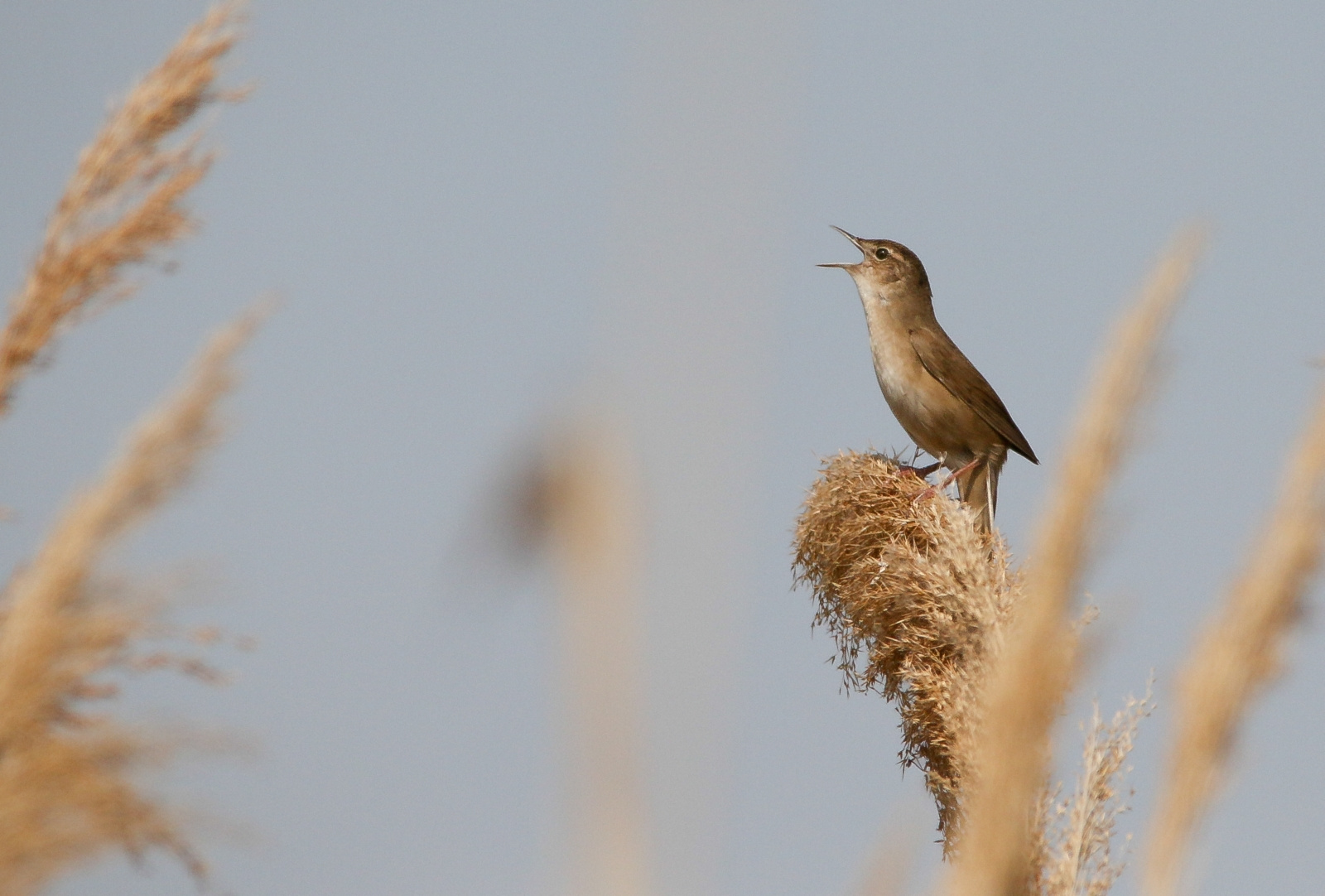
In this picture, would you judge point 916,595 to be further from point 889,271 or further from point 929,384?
point 889,271

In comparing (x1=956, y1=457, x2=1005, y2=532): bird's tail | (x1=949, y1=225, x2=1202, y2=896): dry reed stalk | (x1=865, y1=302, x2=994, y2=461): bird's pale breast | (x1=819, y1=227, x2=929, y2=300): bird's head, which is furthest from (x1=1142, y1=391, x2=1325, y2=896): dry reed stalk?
(x1=819, y1=227, x2=929, y2=300): bird's head

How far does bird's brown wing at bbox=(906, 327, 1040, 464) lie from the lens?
6980 millimetres

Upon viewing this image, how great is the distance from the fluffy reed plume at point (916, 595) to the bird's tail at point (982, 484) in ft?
9.91

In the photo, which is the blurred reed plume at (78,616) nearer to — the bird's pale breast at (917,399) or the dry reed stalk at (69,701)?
the dry reed stalk at (69,701)

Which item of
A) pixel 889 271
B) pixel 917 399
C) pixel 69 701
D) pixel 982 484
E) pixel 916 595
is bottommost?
pixel 69 701

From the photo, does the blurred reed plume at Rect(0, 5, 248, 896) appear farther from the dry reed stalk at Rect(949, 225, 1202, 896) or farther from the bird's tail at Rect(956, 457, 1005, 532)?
the bird's tail at Rect(956, 457, 1005, 532)

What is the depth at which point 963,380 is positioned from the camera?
7.29m

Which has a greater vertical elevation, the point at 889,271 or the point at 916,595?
the point at 889,271

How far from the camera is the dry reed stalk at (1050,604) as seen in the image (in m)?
1.33

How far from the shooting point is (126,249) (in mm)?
2035

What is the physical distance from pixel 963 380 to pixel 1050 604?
609 centimetres

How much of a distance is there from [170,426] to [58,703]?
1.25ft

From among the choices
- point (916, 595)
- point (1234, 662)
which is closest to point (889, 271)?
point (916, 595)

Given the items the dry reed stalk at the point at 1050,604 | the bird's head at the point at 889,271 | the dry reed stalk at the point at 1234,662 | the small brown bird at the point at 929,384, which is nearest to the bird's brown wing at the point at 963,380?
the small brown bird at the point at 929,384
